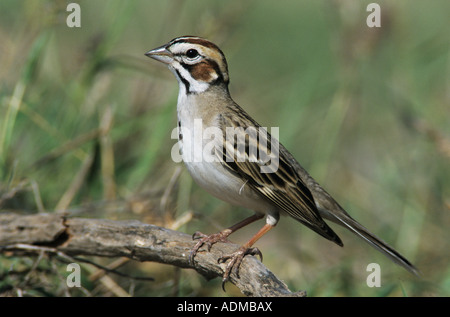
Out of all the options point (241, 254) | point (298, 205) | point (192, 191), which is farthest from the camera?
point (192, 191)

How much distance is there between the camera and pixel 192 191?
564cm

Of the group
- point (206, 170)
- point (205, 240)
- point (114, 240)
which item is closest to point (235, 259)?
point (205, 240)

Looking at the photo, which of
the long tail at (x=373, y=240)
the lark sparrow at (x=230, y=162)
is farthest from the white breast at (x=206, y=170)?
the long tail at (x=373, y=240)

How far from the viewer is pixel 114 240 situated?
4.04 meters

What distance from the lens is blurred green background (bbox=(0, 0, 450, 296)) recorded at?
16.0ft

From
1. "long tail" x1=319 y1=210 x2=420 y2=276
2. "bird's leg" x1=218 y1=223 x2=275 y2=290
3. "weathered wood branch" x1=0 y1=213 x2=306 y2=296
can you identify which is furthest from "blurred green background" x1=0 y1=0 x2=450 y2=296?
"bird's leg" x1=218 y1=223 x2=275 y2=290

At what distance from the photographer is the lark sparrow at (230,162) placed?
14.0 feet

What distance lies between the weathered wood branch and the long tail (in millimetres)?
870

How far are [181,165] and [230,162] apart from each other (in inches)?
51.5

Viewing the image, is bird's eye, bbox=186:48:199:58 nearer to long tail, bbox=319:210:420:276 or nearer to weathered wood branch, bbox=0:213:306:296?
weathered wood branch, bbox=0:213:306:296

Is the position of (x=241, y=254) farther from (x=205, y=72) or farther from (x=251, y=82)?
(x=251, y=82)

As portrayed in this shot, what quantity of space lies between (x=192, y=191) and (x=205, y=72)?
1.33 m
